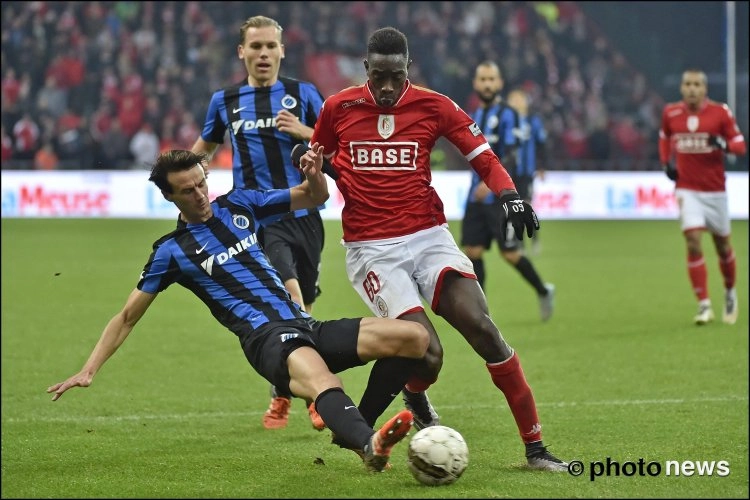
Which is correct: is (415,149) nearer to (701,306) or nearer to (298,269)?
(298,269)

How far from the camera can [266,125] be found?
7.43 m

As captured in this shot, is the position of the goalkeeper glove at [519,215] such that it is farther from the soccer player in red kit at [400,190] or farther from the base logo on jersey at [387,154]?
the base logo on jersey at [387,154]

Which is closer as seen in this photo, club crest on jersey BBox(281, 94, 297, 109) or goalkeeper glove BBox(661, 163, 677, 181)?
club crest on jersey BBox(281, 94, 297, 109)

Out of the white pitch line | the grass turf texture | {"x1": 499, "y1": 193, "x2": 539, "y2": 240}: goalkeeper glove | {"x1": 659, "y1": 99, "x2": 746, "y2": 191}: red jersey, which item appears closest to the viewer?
the grass turf texture

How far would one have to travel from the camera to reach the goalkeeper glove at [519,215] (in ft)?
18.3

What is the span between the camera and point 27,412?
25.0ft

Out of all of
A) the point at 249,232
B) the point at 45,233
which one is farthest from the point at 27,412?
the point at 45,233

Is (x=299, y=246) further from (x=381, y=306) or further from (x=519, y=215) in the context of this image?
(x=519, y=215)

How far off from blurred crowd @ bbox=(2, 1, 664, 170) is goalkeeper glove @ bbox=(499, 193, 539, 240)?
17654mm

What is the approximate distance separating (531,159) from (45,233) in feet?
27.6

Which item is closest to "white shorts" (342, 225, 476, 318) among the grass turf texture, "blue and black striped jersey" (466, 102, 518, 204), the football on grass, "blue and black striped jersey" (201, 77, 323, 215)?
the grass turf texture

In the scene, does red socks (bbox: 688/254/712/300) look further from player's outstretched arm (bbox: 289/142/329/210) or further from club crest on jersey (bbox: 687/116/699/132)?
player's outstretched arm (bbox: 289/142/329/210)

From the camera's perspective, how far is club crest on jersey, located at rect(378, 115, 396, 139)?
601 centimetres

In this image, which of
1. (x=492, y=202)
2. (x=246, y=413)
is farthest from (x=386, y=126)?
(x=492, y=202)
